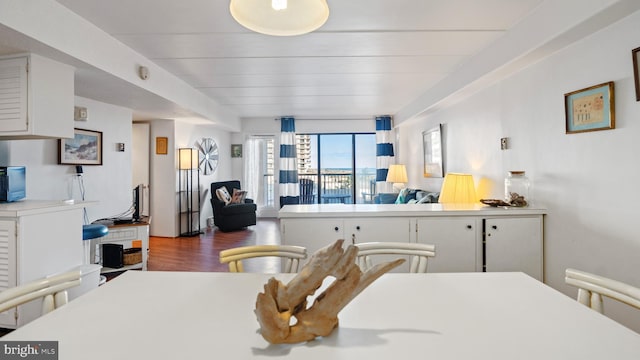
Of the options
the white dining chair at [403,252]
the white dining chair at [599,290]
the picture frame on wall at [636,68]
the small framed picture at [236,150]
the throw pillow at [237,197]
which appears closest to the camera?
the white dining chair at [599,290]

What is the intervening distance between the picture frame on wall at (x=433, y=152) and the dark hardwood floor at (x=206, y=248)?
9.06 feet

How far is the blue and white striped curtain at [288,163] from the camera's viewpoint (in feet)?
23.1

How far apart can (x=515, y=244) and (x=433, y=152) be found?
2621 mm

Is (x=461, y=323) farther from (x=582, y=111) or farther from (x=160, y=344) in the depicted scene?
(x=582, y=111)

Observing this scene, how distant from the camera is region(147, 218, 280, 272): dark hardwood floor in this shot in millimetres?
3841

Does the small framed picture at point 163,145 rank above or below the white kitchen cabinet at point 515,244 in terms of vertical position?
above

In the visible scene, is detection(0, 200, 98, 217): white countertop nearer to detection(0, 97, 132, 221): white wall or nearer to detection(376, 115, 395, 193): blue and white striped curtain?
Result: detection(0, 97, 132, 221): white wall

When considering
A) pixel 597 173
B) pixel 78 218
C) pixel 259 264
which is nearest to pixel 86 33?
pixel 78 218

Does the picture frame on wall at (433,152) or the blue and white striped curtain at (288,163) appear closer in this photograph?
the picture frame on wall at (433,152)

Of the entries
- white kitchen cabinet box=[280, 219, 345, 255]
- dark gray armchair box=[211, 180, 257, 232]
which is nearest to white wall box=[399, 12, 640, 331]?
white kitchen cabinet box=[280, 219, 345, 255]

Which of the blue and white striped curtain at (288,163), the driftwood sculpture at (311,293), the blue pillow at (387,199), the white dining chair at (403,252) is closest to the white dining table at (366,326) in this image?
the driftwood sculpture at (311,293)

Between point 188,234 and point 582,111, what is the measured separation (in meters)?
5.65

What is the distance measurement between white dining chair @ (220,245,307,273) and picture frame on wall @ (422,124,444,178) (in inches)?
146

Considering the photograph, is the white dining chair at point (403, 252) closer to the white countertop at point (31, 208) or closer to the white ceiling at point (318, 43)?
the white ceiling at point (318, 43)
